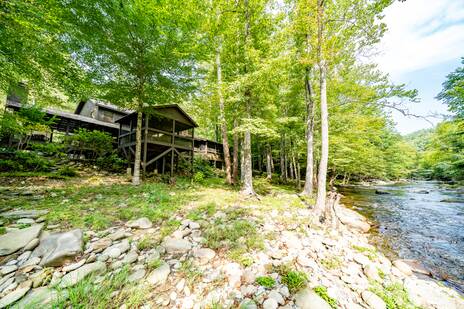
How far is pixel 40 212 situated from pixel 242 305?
16.4 ft

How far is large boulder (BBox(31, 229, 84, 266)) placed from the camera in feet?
8.45

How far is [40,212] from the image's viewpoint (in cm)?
405

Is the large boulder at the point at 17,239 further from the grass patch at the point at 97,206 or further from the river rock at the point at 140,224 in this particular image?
the river rock at the point at 140,224

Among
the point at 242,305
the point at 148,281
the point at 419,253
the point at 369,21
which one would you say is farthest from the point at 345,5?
the point at 148,281

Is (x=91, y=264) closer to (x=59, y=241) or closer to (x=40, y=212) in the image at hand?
(x=59, y=241)

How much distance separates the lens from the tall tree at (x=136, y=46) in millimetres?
6297

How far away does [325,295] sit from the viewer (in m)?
2.41

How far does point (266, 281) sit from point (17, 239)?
415cm

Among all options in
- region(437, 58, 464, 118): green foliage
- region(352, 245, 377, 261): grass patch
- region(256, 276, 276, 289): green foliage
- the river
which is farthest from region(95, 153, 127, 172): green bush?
region(437, 58, 464, 118): green foliage

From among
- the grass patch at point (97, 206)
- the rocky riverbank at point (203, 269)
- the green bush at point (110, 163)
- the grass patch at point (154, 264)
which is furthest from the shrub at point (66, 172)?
the grass patch at point (154, 264)

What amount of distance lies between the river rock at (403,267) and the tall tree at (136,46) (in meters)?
9.47

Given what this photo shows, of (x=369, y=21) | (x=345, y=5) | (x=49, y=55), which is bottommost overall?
(x=49, y=55)

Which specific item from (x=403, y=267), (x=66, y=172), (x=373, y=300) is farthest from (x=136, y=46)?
(x=403, y=267)

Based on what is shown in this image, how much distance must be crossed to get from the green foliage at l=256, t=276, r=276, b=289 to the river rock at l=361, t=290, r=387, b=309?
4.44 ft
